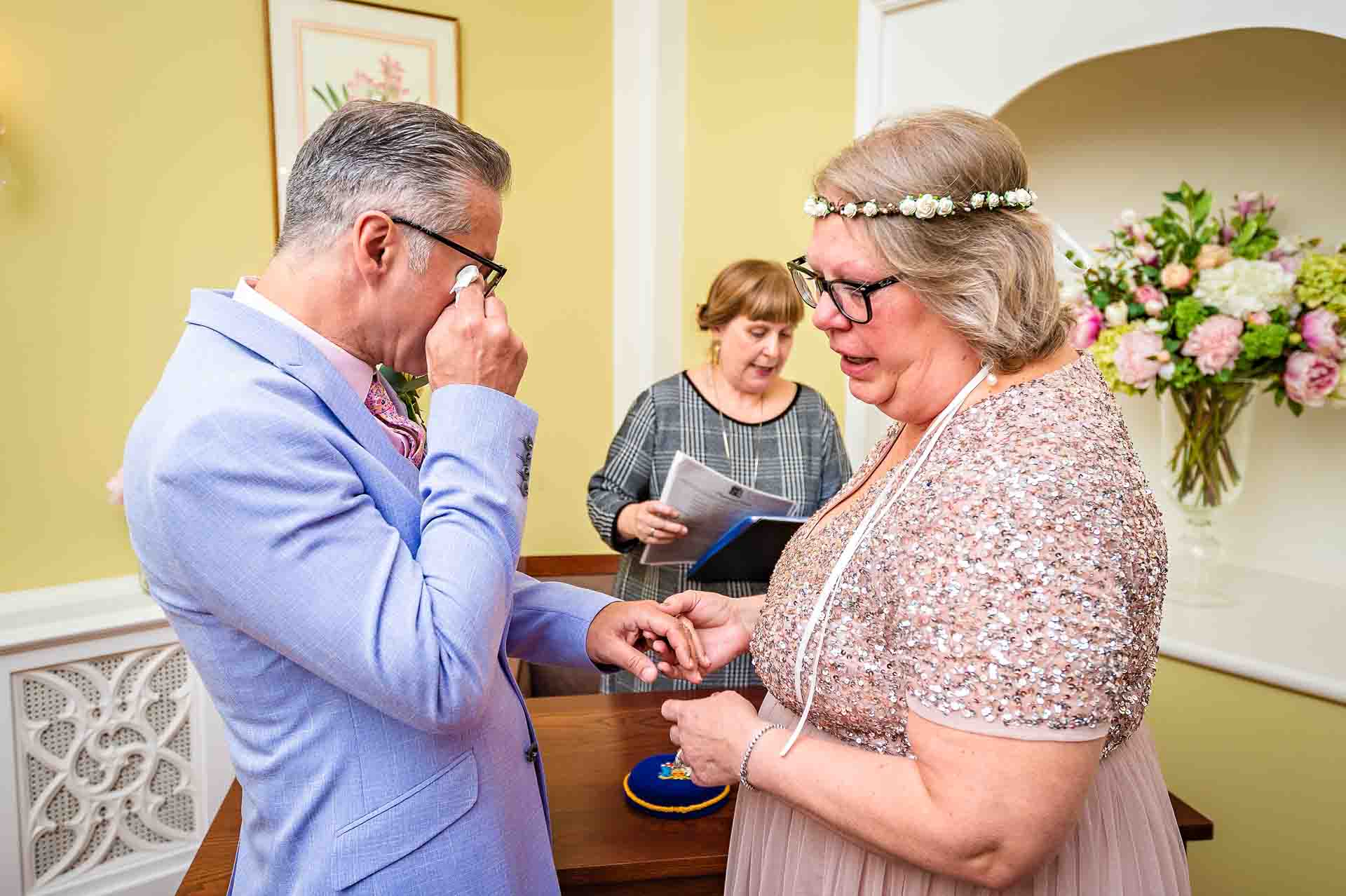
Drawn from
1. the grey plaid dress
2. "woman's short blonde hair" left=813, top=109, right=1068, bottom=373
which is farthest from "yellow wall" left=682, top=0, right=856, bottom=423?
"woman's short blonde hair" left=813, top=109, right=1068, bottom=373

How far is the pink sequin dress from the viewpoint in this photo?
0.92m

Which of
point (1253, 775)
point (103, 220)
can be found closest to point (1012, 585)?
point (1253, 775)

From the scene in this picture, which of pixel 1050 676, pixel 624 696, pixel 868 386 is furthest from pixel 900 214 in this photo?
pixel 624 696

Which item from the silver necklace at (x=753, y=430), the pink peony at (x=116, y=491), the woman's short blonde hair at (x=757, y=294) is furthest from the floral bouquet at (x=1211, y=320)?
the pink peony at (x=116, y=491)

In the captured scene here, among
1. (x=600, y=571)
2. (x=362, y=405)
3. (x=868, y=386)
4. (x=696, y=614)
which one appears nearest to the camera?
(x=362, y=405)

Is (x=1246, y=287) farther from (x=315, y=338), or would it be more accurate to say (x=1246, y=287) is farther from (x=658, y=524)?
(x=315, y=338)

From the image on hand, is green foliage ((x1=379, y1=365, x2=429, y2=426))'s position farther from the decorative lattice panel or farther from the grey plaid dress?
the decorative lattice panel

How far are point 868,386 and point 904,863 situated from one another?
611 millimetres

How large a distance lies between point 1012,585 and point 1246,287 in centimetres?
171

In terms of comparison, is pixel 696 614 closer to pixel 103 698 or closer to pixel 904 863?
pixel 904 863

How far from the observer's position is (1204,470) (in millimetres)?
2498

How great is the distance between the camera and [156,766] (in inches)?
109

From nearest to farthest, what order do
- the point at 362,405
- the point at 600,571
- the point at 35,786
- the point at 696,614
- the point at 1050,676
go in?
the point at 1050,676 < the point at 362,405 < the point at 696,614 < the point at 35,786 < the point at 600,571

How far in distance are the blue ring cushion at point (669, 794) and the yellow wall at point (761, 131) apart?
1.82 m
